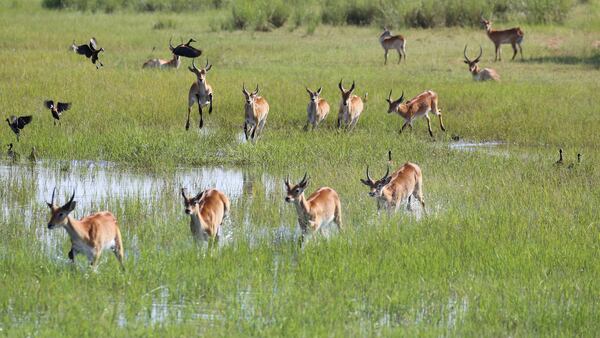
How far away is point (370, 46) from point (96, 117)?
13468 mm

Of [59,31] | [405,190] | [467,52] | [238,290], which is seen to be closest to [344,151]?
[405,190]

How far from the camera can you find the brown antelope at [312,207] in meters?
10.0

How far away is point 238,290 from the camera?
837 cm

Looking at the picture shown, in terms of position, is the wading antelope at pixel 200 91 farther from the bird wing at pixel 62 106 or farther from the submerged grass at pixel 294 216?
the bird wing at pixel 62 106

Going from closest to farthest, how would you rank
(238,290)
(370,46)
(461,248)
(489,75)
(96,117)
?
(238,290), (461,248), (96,117), (489,75), (370,46)

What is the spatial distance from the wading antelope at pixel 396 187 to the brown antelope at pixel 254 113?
4516 mm

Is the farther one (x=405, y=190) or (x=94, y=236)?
(x=405, y=190)

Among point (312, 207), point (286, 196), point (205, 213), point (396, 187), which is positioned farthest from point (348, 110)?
point (205, 213)

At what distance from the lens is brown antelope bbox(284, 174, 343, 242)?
33.0 feet

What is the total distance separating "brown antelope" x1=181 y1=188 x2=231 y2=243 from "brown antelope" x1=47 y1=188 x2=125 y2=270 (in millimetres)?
704

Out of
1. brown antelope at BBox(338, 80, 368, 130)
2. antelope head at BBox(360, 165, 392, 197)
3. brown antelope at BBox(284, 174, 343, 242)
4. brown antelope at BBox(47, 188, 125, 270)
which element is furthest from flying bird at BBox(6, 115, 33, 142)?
brown antelope at BBox(47, 188, 125, 270)

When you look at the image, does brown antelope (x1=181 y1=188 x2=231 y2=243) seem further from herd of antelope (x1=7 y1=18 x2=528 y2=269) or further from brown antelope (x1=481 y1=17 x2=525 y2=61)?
brown antelope (x1=481 y1=17 x2=525 y2=61)

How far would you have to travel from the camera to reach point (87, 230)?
855 centimetres

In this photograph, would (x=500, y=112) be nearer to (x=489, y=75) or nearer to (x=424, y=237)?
(x=489, y=75)
